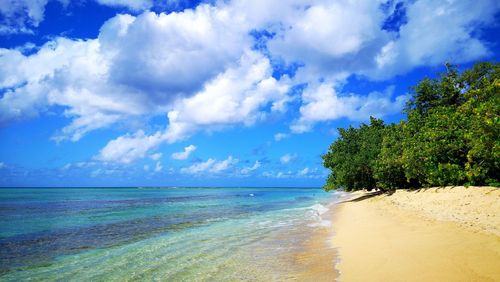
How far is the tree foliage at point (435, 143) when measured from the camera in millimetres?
16219

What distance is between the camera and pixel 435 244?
965cm

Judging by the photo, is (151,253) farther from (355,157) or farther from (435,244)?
(355,157)

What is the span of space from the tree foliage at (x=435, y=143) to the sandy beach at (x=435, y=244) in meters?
2.21

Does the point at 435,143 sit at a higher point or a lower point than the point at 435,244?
higher

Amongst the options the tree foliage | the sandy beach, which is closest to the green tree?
the tree foliage

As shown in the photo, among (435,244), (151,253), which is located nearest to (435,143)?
(435,244)

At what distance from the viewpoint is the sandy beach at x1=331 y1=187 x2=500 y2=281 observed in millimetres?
7184

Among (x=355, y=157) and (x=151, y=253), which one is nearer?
(x=151, y=253)

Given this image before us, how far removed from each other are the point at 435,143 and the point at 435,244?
12.4m

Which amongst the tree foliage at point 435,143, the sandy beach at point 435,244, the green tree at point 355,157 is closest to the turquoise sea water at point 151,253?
the sandy beach at point 435,244

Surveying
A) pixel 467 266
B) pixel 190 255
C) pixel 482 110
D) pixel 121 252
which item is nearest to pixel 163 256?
pixel 190 255

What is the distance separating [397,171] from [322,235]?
16.8 metres

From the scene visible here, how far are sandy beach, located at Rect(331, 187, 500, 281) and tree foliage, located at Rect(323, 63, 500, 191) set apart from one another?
2.21 m

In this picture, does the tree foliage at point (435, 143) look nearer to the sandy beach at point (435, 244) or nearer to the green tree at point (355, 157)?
the green tree at point (355, 157)
